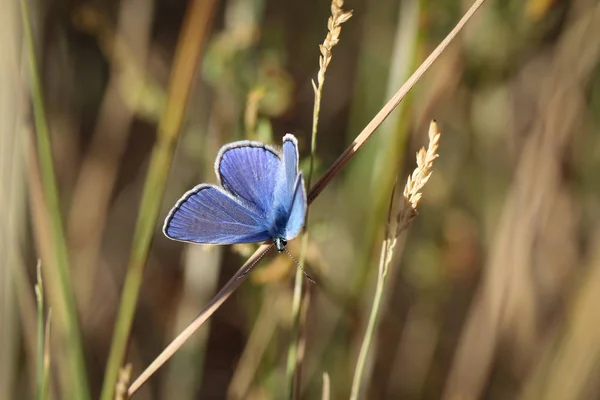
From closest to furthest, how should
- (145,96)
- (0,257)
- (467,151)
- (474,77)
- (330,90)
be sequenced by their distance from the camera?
(0,257), (145,96), (474,77), (467,151), (330,90)

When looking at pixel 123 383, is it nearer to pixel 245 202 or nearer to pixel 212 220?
pixel 212 220

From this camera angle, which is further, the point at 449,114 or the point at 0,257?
the point at 449,114

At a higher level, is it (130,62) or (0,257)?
(130,62)

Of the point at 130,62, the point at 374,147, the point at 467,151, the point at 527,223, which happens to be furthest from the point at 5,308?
the point at 467,151

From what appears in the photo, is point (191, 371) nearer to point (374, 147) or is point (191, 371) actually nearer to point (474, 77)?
point (374, 147)

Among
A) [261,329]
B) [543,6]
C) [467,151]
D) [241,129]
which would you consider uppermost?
[543,6]

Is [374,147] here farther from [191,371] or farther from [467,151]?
[191,371]

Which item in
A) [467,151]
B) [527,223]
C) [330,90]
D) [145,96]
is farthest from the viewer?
[330,90]

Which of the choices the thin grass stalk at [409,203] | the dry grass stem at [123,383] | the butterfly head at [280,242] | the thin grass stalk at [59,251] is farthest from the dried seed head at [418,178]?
the thin grass stalk at [59,251]

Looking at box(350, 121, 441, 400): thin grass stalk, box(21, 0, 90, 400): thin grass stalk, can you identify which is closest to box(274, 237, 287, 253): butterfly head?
box(350, 121, 441, 400): thin grass stalk
